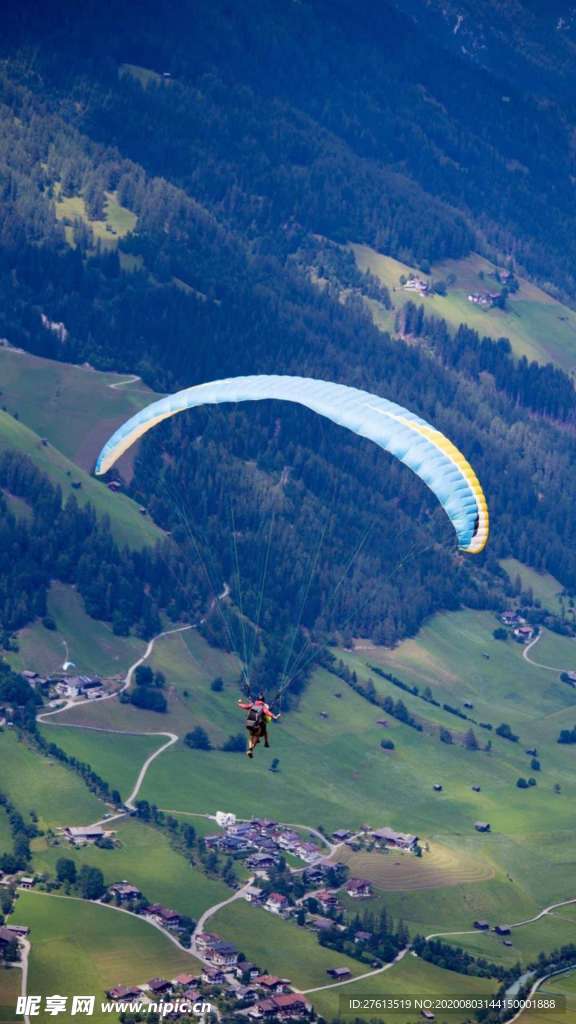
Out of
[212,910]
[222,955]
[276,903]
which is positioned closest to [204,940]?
[222,955]

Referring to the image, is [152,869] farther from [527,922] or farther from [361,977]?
[527,922]

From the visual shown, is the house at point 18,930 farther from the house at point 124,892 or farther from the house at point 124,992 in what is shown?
the house at point 124,892

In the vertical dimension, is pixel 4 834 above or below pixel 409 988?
below

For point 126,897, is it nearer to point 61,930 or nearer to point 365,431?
point 61,930

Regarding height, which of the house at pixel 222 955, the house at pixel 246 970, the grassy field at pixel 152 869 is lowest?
the grassy field at pixel 152 869

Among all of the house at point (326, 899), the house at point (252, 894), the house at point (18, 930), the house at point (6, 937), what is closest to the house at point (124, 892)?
the house at point (252, 894)

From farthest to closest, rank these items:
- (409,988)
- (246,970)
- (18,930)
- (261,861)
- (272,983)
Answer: (261,861)
(409,988)
(18,930)
(246,970)
(272,983)

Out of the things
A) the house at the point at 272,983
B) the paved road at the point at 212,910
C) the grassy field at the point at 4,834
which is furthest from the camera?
the grassy field at the point at 4,834
